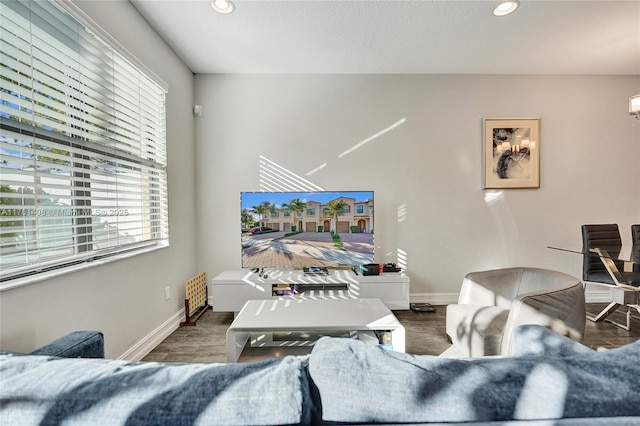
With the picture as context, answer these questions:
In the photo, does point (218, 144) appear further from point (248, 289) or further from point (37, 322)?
point (37, 322)

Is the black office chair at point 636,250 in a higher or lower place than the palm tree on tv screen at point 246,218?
lower

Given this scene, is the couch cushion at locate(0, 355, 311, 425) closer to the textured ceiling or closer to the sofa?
the sofa

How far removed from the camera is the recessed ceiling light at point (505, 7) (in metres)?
2.26

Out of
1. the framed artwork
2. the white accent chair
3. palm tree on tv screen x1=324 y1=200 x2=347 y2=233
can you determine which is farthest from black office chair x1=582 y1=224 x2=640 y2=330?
palm tree on tv screen x1=324 y1=200 x2=347 y2=233

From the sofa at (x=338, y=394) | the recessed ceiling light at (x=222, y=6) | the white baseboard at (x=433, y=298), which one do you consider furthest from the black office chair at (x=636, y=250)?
the recessed ceiling light at (x=222, y=6)

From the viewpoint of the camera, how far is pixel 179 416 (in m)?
0.59

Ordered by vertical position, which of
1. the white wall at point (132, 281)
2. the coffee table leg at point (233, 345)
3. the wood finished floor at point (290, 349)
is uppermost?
the white wall at point (132, 281)

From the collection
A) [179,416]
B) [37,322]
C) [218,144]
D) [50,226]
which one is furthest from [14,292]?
[218,144]

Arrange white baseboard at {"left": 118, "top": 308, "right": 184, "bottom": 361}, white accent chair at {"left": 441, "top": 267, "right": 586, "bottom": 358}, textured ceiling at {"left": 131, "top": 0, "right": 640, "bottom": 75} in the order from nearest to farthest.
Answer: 1. white accent chair at {"left": 441, "top": 267, "right": 586, "bottom": 358}
2. white baseboard at {"left": 118, "top": 308, "right": 184, "bottom": 361}
3. textured ceiling at {"left": 131, "top": 0, "right": 640, "bottom": 75}

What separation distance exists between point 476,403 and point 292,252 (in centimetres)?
260

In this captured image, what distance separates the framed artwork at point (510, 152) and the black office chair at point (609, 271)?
0.79 meters

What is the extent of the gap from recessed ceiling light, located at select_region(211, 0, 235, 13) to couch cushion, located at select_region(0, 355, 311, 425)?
8.04 ft

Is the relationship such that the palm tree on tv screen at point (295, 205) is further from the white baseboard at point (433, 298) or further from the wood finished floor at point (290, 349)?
the white baseboard at point (433, 298)

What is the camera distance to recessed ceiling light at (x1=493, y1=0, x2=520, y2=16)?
2260 mm
